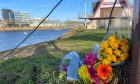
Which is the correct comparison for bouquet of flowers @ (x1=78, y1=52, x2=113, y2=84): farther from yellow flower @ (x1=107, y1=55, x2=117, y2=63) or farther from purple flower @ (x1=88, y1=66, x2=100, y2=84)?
yellow flower @ (x1=107, y1=55, x2=117, y2=63)

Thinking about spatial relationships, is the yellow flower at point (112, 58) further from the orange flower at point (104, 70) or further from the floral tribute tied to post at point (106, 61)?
the orange flower at point (104, 70)

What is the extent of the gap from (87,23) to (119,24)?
48.1 metres

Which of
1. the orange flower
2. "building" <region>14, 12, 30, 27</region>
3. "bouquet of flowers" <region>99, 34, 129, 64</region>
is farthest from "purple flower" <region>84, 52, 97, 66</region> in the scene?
"building" <region>14, 12, 30, 27</region>

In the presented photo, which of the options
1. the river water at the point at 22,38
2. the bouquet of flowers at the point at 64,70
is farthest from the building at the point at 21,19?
the bouquet of flowers at the point at 64,70

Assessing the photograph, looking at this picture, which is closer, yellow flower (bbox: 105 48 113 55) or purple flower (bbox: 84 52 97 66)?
yellow flower (bbox: 105 48 113 55)

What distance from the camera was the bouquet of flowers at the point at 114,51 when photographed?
415cm

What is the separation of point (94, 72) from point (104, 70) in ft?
0.67

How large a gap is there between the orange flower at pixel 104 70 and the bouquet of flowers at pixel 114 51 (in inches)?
4.2

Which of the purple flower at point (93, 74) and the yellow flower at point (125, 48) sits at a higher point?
the yellow flower at point (125, 48)

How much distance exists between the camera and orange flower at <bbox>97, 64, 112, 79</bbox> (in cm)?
411

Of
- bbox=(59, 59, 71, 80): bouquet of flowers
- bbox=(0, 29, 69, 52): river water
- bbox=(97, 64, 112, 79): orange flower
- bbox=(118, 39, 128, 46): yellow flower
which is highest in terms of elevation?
bbox=(118, 39, 128, 46): yellow flower

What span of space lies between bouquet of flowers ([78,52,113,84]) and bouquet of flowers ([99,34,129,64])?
0.11 m

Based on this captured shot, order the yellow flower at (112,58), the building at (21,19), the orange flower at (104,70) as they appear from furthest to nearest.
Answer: the building at (21,19), the yellow flower at (112,58), the orange flower at (104,70)

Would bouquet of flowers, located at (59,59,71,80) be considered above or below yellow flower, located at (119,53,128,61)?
below
